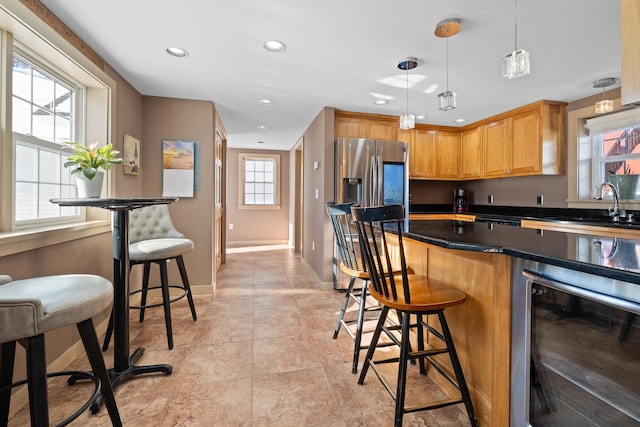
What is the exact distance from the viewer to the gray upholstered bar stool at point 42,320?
91cm

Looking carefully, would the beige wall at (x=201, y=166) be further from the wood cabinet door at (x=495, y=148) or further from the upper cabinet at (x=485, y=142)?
the wood cabinet door at (x=495, y=148)

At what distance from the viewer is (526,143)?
3.70m

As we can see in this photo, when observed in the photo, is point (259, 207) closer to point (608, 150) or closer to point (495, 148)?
point (495, 148)

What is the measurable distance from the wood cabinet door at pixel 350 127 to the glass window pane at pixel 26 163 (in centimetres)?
287

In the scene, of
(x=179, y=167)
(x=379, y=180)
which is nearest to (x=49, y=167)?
(x=179, y=167)

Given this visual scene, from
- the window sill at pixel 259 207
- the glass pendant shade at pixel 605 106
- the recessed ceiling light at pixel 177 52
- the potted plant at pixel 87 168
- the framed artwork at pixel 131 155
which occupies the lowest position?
the window sill at pixel 259 207

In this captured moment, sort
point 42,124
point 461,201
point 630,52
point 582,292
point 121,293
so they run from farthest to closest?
point 461,201, point 42,124, point 121,293, point 630,52, point 582,292

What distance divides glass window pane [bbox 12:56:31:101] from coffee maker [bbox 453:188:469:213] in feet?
17.2

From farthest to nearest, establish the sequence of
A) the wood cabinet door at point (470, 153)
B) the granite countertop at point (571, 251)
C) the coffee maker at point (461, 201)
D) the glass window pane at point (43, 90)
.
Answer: the coffee maker at point (461, 201) < the wood cabinet door at point (470, 153) < the glass window pane at point (43, 90) < the granite countertop at point (571, 251)

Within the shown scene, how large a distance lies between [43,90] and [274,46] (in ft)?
5.34

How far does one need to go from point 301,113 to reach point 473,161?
2.71 metres

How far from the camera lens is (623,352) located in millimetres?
872

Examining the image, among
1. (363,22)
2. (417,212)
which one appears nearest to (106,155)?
(363,22)

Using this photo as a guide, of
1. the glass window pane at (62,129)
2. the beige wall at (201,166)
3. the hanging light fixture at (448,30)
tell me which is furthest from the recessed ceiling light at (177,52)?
the hanging light fixture at (448,30)
